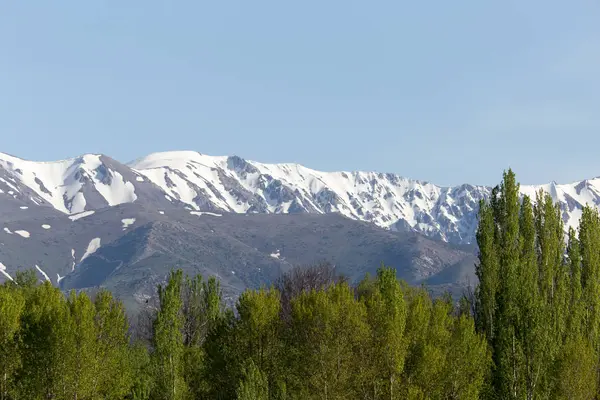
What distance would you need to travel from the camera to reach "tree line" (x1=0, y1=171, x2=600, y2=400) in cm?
6209

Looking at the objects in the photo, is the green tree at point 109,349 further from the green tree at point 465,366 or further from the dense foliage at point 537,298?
the dense foliage at point 537,298

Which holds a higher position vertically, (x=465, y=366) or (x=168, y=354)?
(x=168, y=354)

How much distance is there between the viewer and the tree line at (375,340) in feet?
204

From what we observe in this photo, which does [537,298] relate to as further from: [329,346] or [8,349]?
[8,349]

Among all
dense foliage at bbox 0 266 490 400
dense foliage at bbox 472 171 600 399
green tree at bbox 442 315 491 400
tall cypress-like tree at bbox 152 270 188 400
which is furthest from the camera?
tall cypress-like tree at bbox 152 270 188 400

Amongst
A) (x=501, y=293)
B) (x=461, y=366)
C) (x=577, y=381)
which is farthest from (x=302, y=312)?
(x=577, y=381)

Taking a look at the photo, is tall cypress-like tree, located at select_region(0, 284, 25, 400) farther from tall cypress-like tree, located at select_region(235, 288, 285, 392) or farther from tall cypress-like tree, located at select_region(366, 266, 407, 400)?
tall cypress-like tree, located at select_region(366, 266, 407, 400)

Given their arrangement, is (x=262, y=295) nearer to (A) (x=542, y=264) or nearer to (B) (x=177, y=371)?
(B) (x=177, y=371)

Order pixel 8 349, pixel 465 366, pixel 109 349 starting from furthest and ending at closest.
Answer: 1. pixel 109 349
2. pixel 8 349
3. pixel 465 366

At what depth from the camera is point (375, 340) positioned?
2520 inches

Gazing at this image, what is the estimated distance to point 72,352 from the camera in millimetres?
67875

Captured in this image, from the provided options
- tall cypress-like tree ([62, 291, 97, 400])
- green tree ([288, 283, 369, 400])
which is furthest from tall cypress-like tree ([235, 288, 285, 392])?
tall cypress-like tree ([62, 291, 97, 400])

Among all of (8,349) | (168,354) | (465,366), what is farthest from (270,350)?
(8,349)

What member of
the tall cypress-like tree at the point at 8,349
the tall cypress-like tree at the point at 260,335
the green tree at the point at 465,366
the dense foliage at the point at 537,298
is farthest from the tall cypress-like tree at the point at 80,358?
the dense foliage at the point at 537,298
